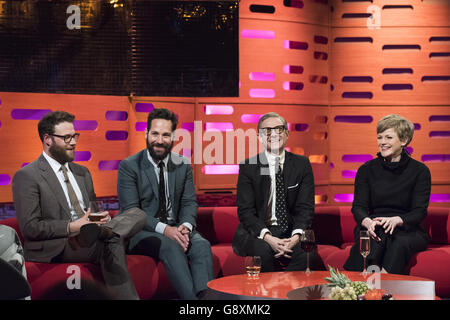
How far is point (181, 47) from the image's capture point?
201 inches

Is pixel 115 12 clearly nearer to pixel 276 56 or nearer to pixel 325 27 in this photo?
pixel 276 56

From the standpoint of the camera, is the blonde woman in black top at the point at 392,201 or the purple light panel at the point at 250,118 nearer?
the blonde woman in black top at the point at 392,201

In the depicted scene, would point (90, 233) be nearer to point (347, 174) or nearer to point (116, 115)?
point (116, 115)

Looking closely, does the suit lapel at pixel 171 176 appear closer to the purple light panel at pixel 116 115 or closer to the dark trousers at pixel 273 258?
the dark trousers at pixel 273 258

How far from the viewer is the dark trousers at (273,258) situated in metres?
4.14

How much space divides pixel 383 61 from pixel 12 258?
4183 millimetres

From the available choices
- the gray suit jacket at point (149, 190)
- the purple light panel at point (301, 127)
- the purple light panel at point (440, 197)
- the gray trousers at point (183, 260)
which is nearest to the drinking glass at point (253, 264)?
the gray trousers at point (183, 260)

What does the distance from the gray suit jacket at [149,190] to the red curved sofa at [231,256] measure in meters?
0.29

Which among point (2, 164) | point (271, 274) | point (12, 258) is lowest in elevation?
point (271, 274)

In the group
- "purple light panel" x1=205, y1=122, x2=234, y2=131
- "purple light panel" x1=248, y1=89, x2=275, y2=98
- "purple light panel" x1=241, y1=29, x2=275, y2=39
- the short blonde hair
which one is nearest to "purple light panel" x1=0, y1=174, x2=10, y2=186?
"purple light panel" x1=205, y1=122, x2=234, y2=131

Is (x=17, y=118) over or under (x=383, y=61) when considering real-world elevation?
under

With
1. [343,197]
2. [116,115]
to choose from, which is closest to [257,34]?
[116,115]

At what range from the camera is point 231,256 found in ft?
14.6
